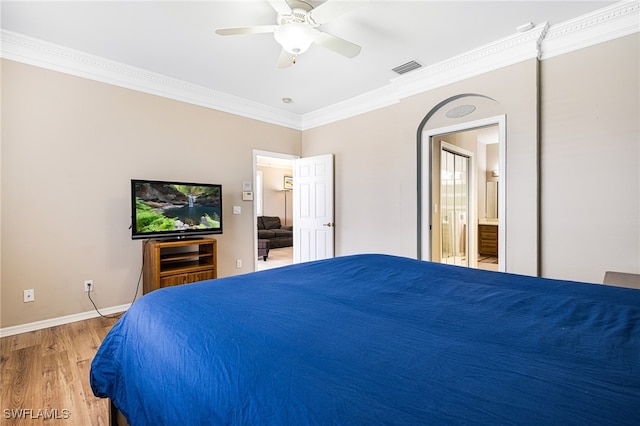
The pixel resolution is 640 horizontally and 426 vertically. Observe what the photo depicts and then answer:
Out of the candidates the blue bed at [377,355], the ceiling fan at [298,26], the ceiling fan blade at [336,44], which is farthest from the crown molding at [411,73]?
the blue bed at [377,355]

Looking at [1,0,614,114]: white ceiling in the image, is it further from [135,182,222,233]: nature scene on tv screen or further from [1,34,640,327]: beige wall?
[135,182,222,233]: nature scene on tv screen

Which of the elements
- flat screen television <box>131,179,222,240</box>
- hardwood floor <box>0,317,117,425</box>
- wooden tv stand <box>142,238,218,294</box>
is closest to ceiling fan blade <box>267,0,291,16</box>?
flat screen television <box>131,179,222,240</box>

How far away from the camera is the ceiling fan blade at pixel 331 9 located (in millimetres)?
1923

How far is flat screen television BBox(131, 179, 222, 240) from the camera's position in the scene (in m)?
3.22

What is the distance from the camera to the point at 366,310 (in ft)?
3.82

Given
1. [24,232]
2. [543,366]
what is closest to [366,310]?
[543,366]

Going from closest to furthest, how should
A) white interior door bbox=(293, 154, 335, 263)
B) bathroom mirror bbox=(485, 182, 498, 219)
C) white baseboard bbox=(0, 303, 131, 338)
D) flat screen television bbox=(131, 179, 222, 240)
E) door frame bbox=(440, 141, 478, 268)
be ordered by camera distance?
white baseboard bbox=(0, 303, 131, 338) < flat screen television bbox=(131, 179, 222, 240) < white interior door bbox=(293, 154, 335, 263) < door frame bbox=(440, 141, 478, 268) < bathroom mirror bbox=(485, 182, 498, 219)

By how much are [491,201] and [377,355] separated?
7.31 metres

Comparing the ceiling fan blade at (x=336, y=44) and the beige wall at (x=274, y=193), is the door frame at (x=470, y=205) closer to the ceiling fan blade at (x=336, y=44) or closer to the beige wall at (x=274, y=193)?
the ceiling fan blade at (x=336, y=44)

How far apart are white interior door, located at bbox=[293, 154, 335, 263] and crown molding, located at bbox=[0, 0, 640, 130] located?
1031 millimetres

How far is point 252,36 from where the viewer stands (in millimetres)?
2775

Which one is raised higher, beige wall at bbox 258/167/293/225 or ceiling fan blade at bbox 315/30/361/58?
ceiling fan blade at bbox 315/30/361/58

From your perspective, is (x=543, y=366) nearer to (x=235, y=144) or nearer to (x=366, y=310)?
(x=366, y=310)

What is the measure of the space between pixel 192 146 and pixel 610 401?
13.9 feet
